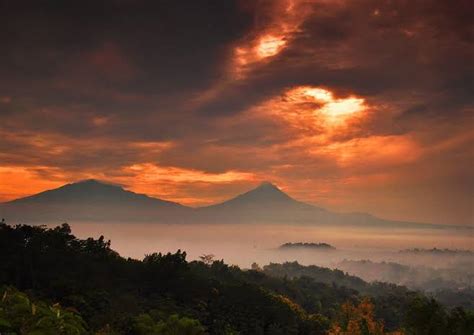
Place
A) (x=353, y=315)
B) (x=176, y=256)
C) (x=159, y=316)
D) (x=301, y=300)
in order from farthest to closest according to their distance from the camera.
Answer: (x=301, y=300) → (x=176, y=256) → (x=353, y=315) → (x=159, y=316)

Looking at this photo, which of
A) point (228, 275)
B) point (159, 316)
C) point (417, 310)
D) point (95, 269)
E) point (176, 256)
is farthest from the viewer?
point (228, 275)

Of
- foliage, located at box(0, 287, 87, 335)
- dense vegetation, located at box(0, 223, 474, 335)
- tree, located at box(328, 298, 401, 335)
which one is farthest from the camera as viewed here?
tree, located at box(328, 298, 401, 335)

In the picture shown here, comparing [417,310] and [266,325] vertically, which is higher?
[417,310]

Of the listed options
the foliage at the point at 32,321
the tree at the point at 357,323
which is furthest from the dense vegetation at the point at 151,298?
the foliage at the point at 32,321

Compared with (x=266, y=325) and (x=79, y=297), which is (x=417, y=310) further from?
(x=79, y=297)

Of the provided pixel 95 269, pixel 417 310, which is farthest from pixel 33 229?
pixel 417 310

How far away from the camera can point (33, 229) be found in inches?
2803

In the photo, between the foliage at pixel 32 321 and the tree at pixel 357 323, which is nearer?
the foliage at pixel 32 321

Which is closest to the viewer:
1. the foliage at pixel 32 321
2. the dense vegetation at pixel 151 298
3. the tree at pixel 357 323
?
the foliage at pixel 32 321

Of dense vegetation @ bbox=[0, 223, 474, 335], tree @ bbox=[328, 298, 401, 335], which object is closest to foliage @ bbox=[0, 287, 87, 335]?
dense vegetation @ bbox=[0, 223, 474, 335]

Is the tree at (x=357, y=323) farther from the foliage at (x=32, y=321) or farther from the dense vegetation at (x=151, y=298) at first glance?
the foliage at (x=32, y=321)

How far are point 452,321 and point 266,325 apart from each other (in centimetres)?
2718

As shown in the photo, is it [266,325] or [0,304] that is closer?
[0,304]

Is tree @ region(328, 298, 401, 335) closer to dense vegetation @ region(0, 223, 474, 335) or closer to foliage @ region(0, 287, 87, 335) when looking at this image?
dense vegetation @ region(0, 223, 474, 335)
